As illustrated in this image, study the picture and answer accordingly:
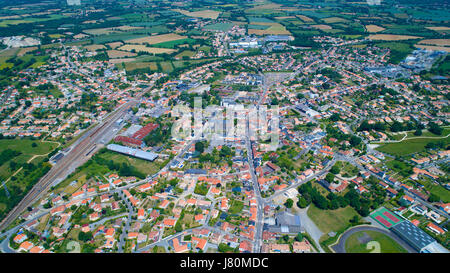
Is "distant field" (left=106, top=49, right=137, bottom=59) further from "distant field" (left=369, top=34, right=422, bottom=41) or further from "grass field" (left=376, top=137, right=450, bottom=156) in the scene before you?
"distant field" (left=369, top=34, right=422, bottom=41)

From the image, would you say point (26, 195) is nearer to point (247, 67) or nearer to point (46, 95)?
point (46, 95)

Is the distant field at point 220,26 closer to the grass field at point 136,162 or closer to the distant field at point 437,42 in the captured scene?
the distant field at point 437,42

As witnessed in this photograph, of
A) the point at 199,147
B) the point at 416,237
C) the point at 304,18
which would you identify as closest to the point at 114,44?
the point at 199,147

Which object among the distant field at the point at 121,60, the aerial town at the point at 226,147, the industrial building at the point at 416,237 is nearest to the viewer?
the industrial building at the point at 416,237

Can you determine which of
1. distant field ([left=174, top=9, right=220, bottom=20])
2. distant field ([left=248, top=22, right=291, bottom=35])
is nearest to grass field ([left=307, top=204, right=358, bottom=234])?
distant field ([left=248, top=22, right=291, bottom=35])

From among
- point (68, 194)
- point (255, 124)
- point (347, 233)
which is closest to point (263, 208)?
point (347, 233)

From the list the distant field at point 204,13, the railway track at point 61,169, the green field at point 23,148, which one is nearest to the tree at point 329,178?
the railway track at point 61,169
